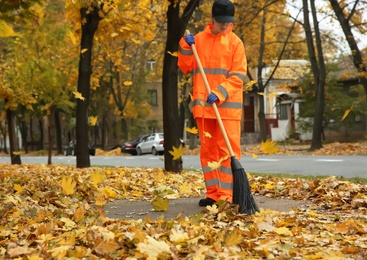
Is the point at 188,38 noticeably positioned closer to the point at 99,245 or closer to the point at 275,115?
the point at 99,245

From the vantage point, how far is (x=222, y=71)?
744 centimetres

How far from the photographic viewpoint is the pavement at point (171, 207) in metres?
7.30

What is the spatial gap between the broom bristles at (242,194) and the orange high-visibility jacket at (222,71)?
0.58 meters

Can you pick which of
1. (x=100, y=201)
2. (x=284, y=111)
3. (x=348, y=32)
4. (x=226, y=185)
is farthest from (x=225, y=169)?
(x=284, y=111)

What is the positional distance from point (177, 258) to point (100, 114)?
168 ft

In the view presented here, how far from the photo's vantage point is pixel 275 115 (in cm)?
5672

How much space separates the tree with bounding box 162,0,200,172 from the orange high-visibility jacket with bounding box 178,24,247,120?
5.99m

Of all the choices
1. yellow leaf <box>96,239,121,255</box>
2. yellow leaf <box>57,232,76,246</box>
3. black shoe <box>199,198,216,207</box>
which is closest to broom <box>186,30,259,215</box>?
black shoe <box>199,198,216,207</box>

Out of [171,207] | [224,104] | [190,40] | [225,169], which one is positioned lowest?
[171,207]

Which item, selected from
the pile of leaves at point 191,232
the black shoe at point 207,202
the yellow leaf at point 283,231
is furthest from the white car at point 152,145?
the yellow leaf at point 283,231

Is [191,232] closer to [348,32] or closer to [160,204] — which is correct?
[160,204]

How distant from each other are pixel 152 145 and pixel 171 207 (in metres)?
35.5

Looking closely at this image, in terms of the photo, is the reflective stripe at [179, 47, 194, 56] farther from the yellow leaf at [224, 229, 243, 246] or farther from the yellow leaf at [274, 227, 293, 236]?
the yellow leaf at [224, 229, 243, 246]

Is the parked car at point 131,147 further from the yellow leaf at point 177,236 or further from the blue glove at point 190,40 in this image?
the yellow leaf at point 177,236
